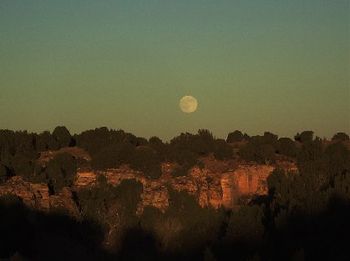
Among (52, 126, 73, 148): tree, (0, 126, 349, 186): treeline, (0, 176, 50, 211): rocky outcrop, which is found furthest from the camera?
(52, 126, 73, 148): tree

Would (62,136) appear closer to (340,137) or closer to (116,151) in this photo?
(116,151)

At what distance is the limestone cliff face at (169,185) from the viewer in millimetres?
42719

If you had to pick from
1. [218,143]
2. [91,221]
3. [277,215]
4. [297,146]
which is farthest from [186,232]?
[297,146]

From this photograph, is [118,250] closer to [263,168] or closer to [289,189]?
[289,189]

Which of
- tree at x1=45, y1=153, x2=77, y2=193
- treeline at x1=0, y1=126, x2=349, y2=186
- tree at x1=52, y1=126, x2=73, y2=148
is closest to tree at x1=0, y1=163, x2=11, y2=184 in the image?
treeline at x1=0, y1=126, x2=349, y2=186

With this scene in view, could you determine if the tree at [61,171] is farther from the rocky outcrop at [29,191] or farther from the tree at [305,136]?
the tree at [305,136]

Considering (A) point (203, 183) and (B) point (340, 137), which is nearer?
(A) point (203, 183)

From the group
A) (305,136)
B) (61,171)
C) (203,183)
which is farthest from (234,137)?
(61,171)

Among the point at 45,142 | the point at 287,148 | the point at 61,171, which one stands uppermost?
the point at 45,142

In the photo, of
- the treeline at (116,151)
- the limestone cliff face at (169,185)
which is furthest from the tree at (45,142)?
the limestone cliff face at (169,185)

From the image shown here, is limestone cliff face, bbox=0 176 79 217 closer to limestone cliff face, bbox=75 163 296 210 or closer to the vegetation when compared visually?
the vegetation

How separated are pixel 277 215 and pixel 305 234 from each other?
9.69 feet

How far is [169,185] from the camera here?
4756 cm

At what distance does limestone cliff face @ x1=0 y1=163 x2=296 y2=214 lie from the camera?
1682 inches
